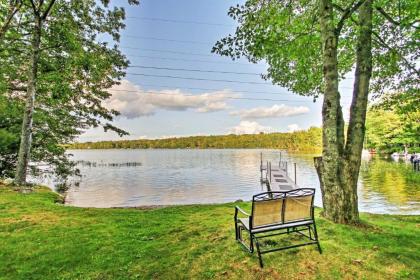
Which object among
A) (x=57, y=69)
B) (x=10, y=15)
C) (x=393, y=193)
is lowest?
(x=393, y=193)

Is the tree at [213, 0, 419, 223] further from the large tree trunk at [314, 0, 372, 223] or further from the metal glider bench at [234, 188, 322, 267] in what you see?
the metal glider bench at [234, 188, 322, 267]

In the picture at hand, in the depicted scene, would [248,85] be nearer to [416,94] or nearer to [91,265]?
[416,94]

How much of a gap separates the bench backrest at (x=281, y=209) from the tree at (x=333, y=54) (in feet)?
6.07

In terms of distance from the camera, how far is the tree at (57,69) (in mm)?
11836

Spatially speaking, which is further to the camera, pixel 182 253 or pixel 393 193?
pixel 393 193

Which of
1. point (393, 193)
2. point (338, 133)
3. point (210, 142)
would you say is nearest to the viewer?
point (338, 133)

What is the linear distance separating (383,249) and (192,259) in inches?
123

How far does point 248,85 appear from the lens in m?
32.9

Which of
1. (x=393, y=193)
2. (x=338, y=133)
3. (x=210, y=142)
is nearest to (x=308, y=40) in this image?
(x=338, y=133)

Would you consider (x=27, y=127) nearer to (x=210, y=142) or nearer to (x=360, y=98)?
(x=360, y=98)

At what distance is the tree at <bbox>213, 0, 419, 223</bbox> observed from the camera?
5875 millimetres

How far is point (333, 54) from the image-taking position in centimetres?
595

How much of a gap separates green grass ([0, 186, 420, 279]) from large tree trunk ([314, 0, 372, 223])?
1.55ft

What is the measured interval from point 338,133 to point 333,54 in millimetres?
1715
